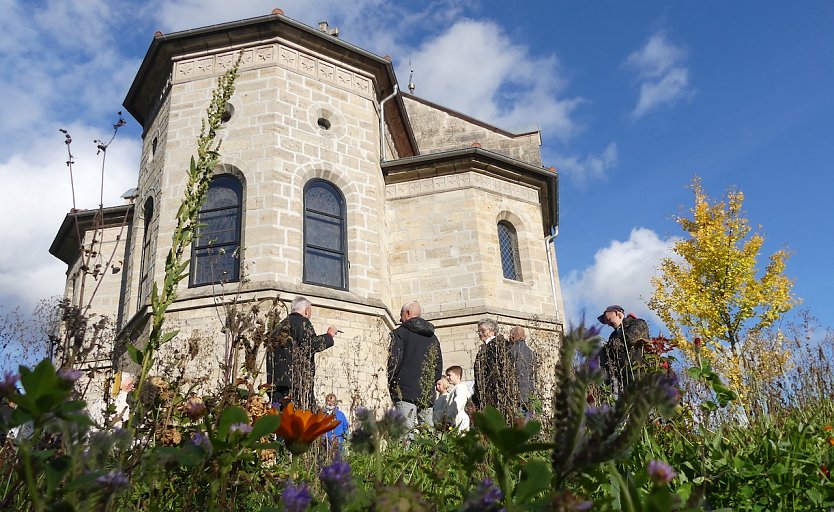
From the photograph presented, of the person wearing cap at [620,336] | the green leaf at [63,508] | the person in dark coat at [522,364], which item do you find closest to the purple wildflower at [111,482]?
the green leaf at [63,508]

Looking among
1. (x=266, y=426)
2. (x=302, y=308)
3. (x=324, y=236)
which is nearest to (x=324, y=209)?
(x=324, y=236)

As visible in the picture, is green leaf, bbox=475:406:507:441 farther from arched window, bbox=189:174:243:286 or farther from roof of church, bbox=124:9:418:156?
roof of church, bbox=124:9:418:156

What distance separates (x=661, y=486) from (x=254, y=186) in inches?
425

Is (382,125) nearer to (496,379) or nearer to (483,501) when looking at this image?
(496,379)

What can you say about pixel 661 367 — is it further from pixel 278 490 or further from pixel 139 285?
pixel 139 285

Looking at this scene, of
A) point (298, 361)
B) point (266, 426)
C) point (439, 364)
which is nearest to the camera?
point (266, 426)

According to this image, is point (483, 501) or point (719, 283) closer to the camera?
point (483, 501)

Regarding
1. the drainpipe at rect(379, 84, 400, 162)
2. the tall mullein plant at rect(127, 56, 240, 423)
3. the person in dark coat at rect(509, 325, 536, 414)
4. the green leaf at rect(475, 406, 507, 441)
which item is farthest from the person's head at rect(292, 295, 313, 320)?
the drainpipe at rect(379, 84, 400, 162)

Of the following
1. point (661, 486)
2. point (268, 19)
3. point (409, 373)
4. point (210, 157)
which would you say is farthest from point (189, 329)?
point (661, 486)

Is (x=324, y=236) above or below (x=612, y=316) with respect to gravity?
above

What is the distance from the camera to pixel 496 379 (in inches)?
187

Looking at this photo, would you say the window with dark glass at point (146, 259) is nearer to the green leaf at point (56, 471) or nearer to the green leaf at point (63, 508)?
the green leaf at point (56, 471)

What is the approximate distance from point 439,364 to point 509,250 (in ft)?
22.9

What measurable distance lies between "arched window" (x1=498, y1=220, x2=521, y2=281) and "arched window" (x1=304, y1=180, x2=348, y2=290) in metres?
3.58
